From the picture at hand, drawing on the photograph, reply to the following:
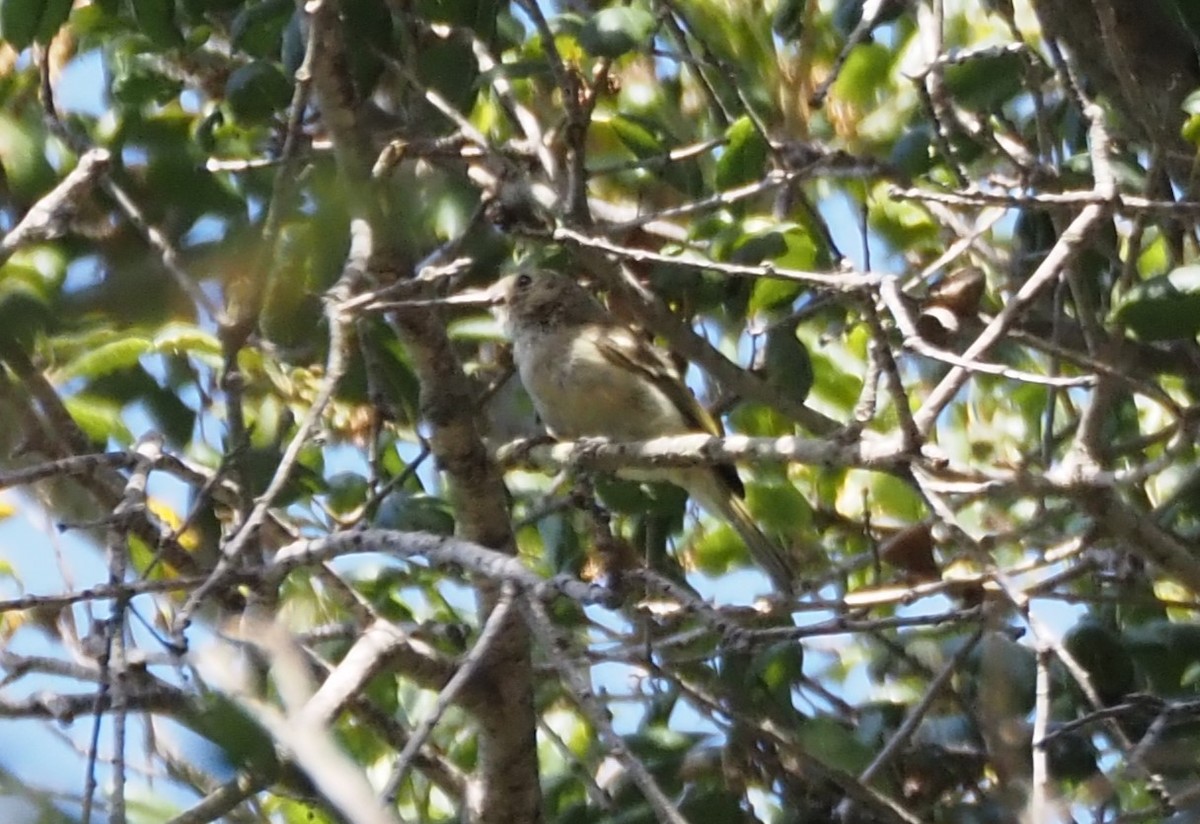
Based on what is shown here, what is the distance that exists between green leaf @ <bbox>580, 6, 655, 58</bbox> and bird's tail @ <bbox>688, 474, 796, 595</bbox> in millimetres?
1088

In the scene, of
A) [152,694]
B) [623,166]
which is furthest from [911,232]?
[152,694]

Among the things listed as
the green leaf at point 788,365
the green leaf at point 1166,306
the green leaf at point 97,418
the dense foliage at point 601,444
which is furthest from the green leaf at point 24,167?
the green leaf at point 1166,306

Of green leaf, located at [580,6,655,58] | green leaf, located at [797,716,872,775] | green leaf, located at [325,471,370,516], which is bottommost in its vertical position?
green leaf, located at [797,716,872,775]

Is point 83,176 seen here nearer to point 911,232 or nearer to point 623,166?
point 623,166

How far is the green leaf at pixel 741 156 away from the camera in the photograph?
314 cm

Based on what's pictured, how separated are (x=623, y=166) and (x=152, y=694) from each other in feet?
4.83

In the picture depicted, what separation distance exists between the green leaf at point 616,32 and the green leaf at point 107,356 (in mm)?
979

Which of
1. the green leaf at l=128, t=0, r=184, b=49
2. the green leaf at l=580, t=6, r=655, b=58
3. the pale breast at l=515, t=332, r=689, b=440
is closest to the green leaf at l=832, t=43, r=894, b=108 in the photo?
the green leaf at l=580, t=6, r=655, b=58

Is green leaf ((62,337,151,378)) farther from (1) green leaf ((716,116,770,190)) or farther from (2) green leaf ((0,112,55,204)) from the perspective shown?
(1) green leaf ((716,116,770,190))

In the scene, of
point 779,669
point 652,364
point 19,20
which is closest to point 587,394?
point 652,364

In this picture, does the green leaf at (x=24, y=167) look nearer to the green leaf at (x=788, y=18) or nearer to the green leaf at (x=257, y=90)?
the green leaf at (x=257, y=90)

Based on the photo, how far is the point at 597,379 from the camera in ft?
14.4

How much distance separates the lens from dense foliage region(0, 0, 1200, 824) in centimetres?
222

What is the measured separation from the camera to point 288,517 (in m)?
3.63
